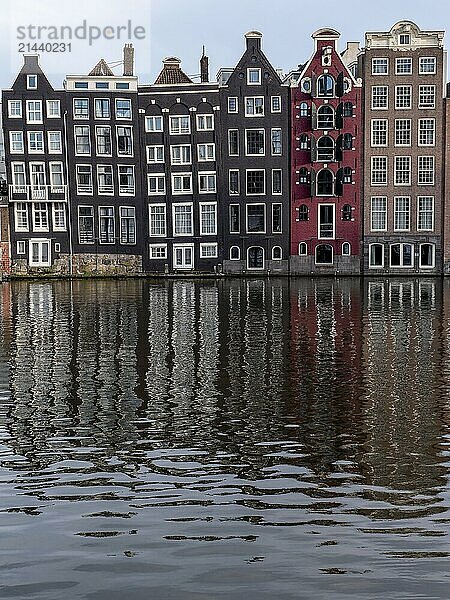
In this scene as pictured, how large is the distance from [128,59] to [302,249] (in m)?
32.0

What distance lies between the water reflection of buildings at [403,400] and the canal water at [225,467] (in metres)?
0.08

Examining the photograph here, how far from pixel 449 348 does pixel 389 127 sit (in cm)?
6483

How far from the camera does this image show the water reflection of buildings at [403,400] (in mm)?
15631

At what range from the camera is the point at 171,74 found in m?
96.5

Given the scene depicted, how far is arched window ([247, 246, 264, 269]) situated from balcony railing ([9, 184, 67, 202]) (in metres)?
21.7


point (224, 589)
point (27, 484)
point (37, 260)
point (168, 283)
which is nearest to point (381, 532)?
point (224, 589)

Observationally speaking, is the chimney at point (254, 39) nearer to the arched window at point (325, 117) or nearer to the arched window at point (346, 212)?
the arched window at point (325, 117)

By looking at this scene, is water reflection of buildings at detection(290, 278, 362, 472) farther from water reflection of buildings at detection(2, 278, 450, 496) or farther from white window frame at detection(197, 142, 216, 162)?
white window frame at detection(197, 142, 216, 162)

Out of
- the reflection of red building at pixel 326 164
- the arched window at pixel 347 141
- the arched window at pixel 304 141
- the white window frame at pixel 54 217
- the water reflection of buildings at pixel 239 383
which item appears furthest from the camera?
the arched window at pixel 304 141

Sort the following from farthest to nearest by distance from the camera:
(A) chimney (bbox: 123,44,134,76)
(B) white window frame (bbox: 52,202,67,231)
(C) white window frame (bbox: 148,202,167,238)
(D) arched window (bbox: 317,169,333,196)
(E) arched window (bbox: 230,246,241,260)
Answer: (A) chimney (bbox: 123,44,134,76) < (C) white window frame (bbox: 148,202,167,238) < (E) arched window (bbox: 230,246,241,260) < (D) arched window (bbox: 317,169,333,196) < (B) white window frame (bbox: 52,202,67,231)

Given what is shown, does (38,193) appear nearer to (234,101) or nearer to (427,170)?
(234,101)

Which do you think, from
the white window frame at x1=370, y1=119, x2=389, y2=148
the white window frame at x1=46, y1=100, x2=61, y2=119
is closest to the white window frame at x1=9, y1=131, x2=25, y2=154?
the white window frame at x1=46, y1=100, x2=61, y2=119

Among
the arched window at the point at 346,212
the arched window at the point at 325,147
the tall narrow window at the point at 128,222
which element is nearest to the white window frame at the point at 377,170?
the arched window at the point at 346,212

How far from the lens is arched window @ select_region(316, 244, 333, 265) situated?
93188 mm
